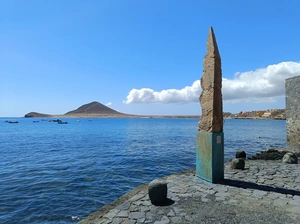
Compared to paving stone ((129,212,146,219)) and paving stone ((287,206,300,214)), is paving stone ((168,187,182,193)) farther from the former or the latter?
paving stone ((287,206,300,214))

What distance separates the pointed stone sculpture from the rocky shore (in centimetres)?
50

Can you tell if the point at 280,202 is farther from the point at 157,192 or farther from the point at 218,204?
the point at 157,192

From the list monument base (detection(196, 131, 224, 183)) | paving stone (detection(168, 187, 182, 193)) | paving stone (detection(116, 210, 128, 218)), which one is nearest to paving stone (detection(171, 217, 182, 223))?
paving stone (detection(116, 210, 128, 218))

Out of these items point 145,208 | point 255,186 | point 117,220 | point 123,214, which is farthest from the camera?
point 255,186

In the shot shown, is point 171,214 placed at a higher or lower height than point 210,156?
lower

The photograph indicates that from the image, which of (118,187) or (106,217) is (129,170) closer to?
(118,187)

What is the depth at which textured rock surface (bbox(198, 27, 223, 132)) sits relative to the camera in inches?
317

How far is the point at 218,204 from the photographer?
19.1 feet

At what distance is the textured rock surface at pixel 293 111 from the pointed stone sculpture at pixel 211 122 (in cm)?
1192

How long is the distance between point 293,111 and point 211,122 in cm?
1311

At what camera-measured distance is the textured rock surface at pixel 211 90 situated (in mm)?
8047

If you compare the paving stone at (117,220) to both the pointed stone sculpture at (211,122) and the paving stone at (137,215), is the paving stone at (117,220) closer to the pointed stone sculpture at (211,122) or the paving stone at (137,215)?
the paving stone at (137,215)

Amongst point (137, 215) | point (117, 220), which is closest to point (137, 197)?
point (137, 215)

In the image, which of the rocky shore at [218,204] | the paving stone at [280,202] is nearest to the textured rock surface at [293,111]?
the rocky shore at [218,204]
